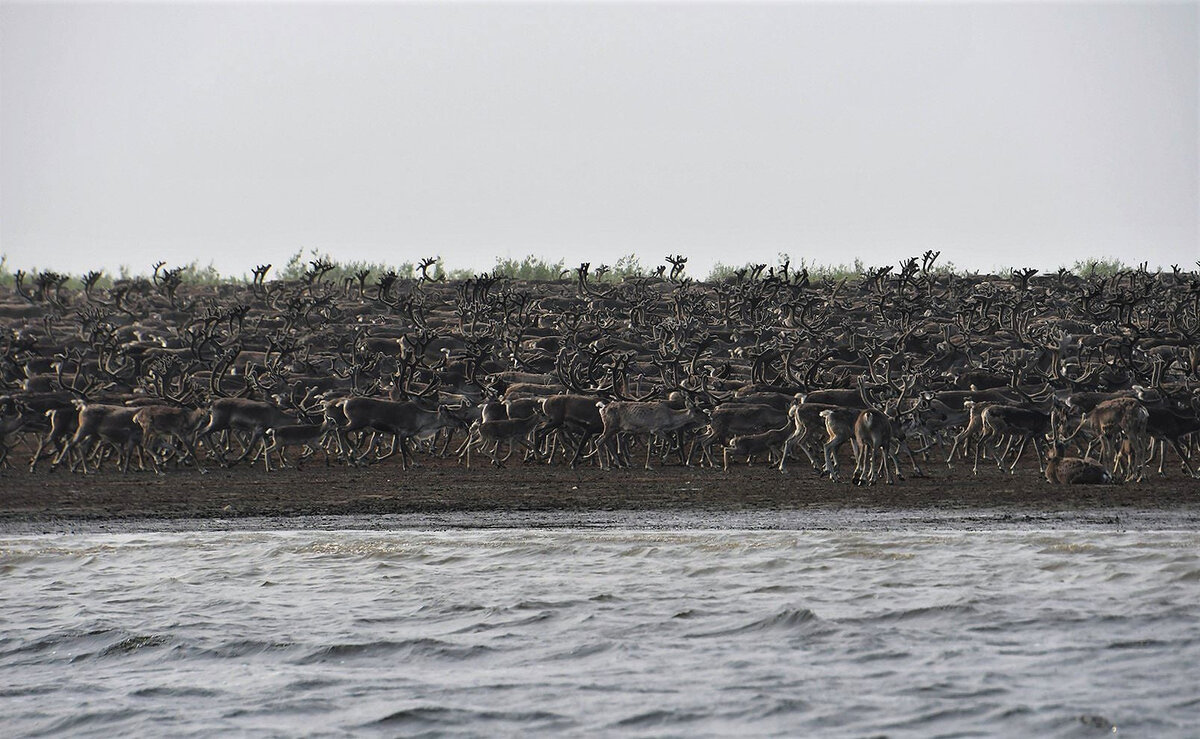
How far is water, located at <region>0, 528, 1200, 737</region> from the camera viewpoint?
28.6 ft

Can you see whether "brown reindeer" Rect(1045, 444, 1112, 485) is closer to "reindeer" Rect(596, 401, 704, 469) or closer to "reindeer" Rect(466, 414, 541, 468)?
"reindeer" Rect(596, 401, 704, 469)

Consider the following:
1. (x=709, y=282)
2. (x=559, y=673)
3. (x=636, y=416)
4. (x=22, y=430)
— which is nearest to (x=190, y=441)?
(x=22, y=430)

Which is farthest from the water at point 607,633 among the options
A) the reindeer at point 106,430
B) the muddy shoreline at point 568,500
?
the reindeer at point 106,430

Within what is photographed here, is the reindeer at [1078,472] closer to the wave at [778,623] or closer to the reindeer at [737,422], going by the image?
the reindeer at [737,422]

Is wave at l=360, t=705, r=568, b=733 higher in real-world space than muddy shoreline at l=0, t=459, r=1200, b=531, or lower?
lower

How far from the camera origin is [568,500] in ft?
61.0

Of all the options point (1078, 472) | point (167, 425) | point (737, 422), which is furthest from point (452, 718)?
point (167, 425)

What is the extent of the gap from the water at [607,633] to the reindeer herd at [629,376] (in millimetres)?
6762

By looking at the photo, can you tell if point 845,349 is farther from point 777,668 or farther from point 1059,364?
point 777,668

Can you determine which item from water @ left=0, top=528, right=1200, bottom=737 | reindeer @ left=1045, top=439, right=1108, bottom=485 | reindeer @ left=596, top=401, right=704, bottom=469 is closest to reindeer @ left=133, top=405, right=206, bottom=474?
reindeer @ left=596, top=401, right=704, bottom=469

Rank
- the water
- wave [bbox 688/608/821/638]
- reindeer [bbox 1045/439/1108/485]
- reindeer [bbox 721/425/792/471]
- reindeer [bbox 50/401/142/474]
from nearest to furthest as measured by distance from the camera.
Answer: the water
wave [bbox 688/608/821/638]
reindeer [bbox 1045/439/1108/485]
reindeer [bbox 721/425/792/471]
reindeer [bbox 50/401/142/474]

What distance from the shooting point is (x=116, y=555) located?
1446cm

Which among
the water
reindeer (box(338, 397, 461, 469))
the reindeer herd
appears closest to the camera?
the water

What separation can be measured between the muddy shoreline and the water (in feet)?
4.31
